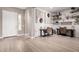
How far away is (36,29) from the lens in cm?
257

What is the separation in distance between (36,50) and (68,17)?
124 centimetres

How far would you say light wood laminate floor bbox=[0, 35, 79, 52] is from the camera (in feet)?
7.72

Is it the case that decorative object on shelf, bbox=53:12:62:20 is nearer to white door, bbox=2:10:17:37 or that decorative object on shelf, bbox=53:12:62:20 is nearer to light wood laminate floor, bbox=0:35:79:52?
light wood laminate floor, bbox=0:35:79:52

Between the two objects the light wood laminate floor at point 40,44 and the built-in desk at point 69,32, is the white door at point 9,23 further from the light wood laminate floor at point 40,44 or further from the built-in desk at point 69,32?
the built-in desk at point 69,32

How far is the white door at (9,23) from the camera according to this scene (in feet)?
8.20

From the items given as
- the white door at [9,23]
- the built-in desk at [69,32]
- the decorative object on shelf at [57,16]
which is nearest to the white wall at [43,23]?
the decorative object on shelf at [57,16]

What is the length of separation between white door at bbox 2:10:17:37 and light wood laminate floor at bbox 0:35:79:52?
196 millimetres

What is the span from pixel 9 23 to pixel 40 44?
1.07 meters

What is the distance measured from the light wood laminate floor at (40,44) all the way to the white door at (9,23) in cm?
20
